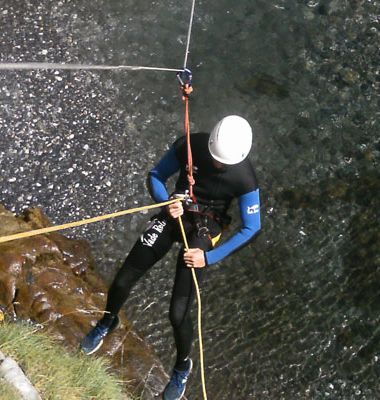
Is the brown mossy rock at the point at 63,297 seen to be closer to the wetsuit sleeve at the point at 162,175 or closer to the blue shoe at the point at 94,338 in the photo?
the blue shoe at the point at 94,338

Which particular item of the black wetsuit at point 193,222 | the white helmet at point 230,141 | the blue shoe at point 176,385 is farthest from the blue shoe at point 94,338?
the white helmet at point 230,141

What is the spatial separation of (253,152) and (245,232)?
149 inches

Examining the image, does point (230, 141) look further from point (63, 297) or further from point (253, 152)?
point (253, 152)

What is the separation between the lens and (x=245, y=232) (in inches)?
257

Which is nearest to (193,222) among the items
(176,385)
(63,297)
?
(176,385)

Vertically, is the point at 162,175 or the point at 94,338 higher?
the point at 162,175

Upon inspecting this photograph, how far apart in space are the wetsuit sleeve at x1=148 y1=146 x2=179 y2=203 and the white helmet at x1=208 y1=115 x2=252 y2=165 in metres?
0.47

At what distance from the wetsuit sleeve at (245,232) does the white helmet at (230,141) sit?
359mm

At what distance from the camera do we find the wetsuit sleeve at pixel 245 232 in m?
6.51

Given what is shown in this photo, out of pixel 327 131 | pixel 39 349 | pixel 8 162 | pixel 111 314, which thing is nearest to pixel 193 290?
pixel 111 314

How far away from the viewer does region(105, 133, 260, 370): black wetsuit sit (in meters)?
6.52

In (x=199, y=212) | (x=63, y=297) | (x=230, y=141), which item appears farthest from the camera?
(x=63, y=297)

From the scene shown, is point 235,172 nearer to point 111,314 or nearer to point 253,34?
point 111,314

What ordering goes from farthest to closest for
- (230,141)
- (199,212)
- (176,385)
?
1. (176,385)
2. (199,212)
3. (230,141)
